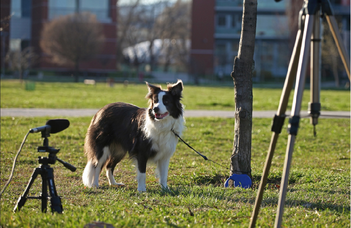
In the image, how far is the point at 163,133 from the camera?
21.9 feet

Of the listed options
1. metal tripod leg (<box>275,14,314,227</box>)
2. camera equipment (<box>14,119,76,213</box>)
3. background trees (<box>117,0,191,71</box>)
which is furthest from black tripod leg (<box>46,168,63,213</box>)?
background trees (<box>117,0,191,71</box>)

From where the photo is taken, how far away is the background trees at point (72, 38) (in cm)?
5844

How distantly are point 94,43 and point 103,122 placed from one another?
54.1 m

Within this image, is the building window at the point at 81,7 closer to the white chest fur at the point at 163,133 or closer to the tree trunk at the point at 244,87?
the tree trunk at the point at 244,87

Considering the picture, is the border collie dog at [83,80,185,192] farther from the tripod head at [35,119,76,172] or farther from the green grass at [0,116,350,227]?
the tripod head at [35,119,76,172]

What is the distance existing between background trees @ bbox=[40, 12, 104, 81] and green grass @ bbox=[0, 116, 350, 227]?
47.2 m

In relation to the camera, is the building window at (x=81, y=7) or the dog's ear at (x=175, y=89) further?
the building window at (x=81, y=7)

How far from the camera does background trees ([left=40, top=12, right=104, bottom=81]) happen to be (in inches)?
2301

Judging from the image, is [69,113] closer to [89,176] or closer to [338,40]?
[89,176]

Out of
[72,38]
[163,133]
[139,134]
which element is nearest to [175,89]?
[163,133]

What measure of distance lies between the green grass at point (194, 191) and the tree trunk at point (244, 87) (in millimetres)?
476

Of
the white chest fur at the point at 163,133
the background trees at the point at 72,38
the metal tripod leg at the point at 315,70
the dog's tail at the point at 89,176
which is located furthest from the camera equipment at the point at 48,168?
the background trees at the point at 72,38

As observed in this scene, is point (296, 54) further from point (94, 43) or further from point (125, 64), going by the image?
point (125, 64)

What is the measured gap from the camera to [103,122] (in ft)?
23.8
